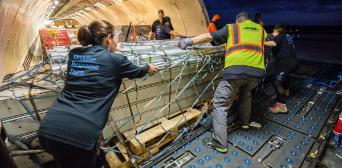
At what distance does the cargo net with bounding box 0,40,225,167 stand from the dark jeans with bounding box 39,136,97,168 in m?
0.69

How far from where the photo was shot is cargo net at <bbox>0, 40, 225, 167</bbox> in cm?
278

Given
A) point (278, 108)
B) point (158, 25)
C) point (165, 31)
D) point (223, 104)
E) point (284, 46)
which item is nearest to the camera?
point (223, 104)

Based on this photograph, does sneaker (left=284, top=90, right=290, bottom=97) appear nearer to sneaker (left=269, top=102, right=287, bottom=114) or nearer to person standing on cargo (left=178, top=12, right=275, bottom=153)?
sneaker (left=269, top=102, right=287, bottom=114)

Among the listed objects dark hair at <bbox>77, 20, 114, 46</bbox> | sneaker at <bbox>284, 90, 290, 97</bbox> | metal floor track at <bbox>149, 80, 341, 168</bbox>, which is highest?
dark hair at <bbox>77, 20, 114, 46</bbox>

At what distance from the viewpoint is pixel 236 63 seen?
3127 mm

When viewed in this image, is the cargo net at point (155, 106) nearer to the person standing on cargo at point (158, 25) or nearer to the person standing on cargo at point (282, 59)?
the person standing on cargo at point (282, 59)

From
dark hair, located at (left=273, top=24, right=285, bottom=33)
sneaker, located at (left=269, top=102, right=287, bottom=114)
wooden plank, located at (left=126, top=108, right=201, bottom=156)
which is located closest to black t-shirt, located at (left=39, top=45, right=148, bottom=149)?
wooden plank, located at (left=126, top=108, right=201, bottom=156)

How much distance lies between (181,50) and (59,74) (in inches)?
83.9

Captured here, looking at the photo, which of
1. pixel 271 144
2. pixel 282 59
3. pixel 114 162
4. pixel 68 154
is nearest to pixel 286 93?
pixel 282 59

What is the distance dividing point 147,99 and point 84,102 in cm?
151

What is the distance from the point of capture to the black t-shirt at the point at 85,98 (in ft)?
5.94

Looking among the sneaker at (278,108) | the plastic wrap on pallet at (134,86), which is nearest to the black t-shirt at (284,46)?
the sneaker at (278,108)

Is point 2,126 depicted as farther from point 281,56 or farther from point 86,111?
point 281,56

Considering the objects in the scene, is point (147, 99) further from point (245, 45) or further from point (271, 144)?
point (271, 144)
